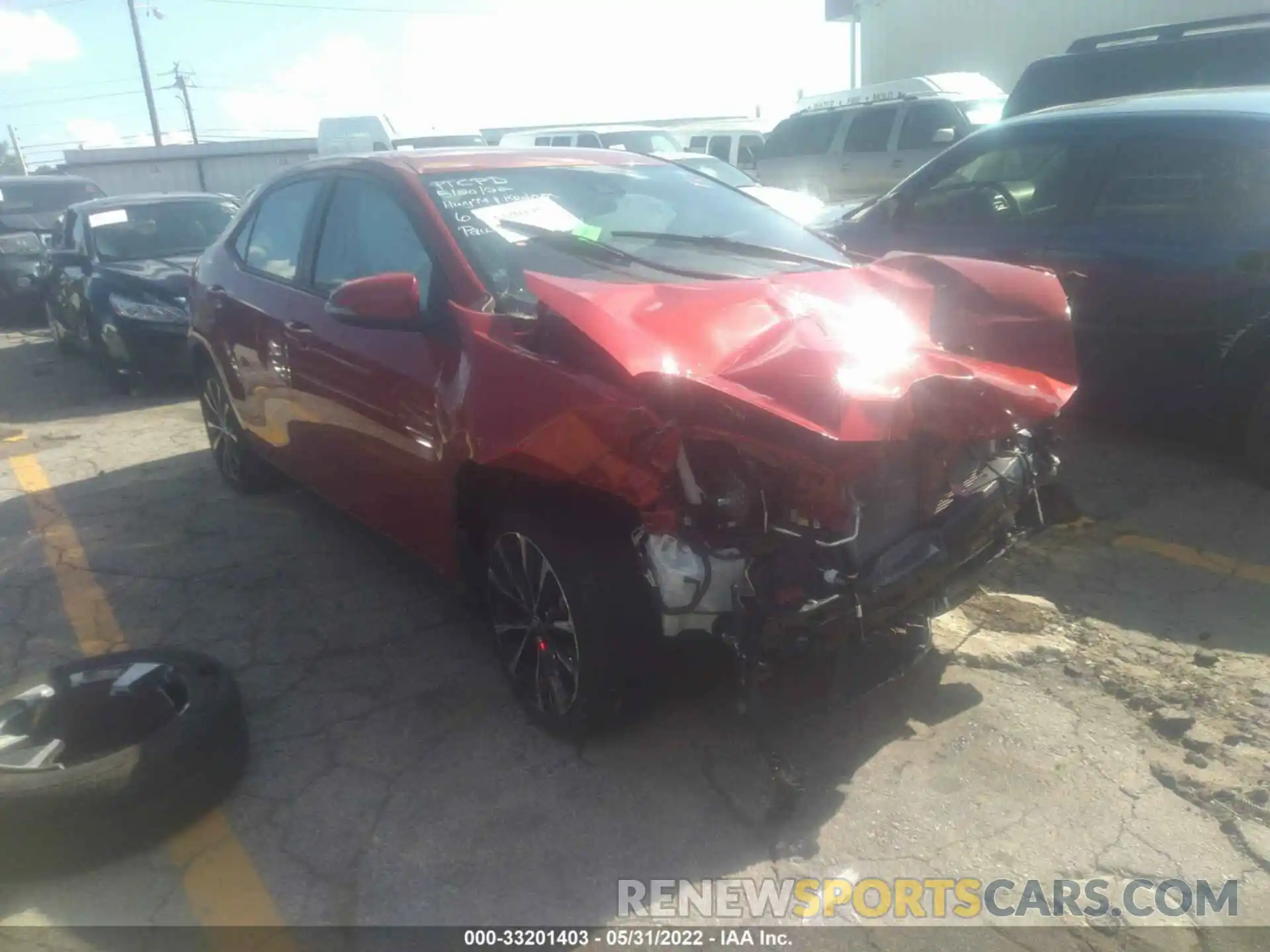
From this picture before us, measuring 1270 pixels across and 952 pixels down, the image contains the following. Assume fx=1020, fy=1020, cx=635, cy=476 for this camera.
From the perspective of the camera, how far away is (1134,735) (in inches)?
121

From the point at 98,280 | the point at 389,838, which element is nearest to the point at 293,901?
the point at 389,838

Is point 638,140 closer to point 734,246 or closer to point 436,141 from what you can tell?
point 436,141

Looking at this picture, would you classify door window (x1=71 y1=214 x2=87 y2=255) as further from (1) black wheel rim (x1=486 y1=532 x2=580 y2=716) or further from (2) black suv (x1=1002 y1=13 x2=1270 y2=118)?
(2) black suv (x1=1002 y1=13 x2=1270 y2=118)

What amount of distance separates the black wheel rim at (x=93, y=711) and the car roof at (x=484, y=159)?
6.59 ft

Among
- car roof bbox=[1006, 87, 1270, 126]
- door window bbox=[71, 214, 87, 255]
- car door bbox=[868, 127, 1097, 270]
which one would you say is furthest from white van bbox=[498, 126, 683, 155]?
car roof bbox=[1006, 87, 1270, 126]

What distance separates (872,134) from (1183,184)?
9.16 meters

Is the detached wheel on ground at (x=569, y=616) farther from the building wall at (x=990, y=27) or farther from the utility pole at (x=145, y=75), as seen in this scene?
the utility pole at (x=145, y=75)

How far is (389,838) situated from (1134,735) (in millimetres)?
2224

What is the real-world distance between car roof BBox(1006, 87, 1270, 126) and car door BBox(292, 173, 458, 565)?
11.9 ft

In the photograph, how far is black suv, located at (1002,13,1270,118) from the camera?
25.5ft

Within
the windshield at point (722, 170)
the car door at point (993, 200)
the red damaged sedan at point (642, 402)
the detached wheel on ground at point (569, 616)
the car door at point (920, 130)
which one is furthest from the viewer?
the car door at point (920, 130)

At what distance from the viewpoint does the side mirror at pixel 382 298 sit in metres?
3.21

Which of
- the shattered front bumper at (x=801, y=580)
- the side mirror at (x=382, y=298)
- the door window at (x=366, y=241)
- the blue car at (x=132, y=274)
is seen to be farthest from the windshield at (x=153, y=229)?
the shattered front bumper at (x=801, y=580)

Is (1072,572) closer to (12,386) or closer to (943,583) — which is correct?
(943,583)
